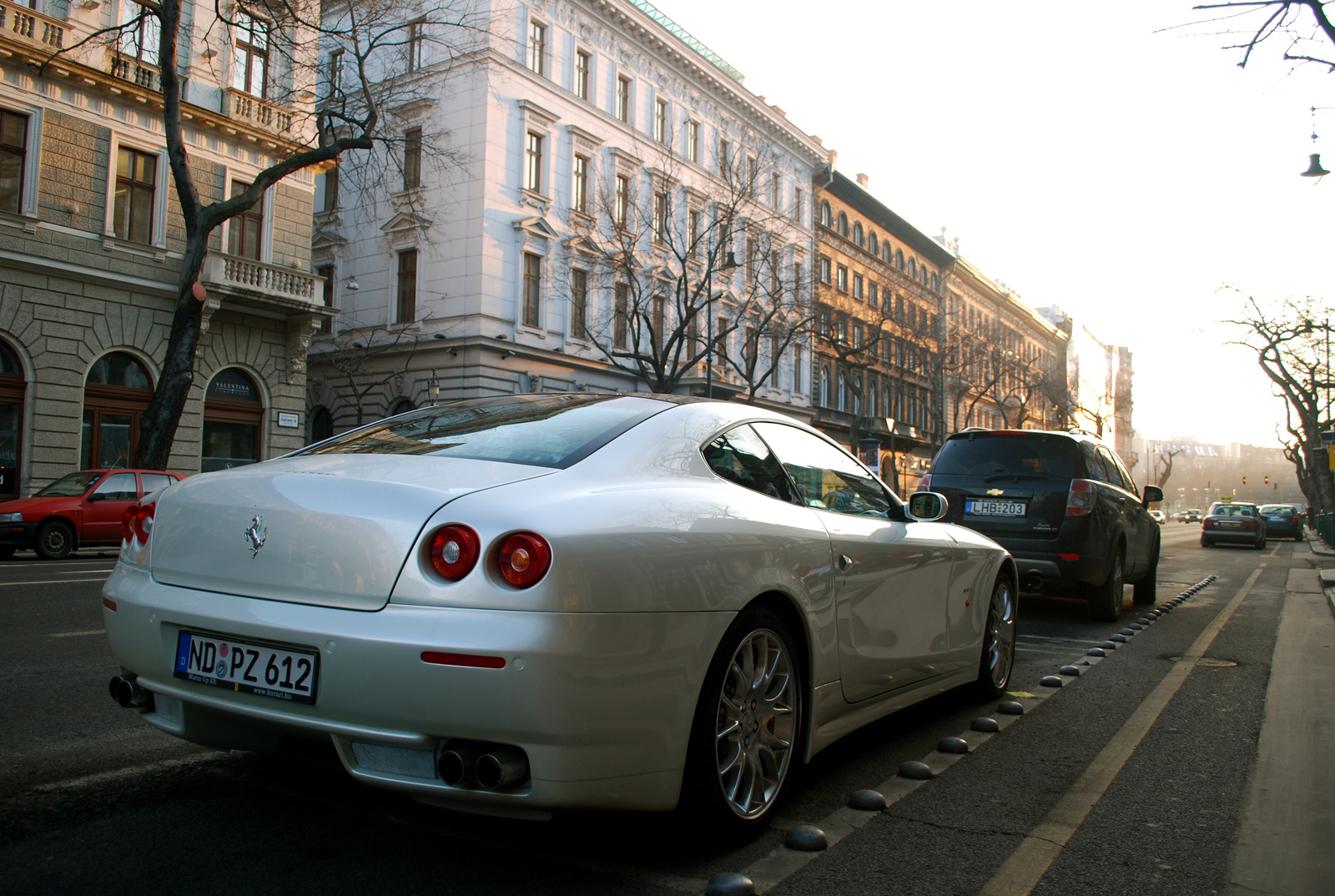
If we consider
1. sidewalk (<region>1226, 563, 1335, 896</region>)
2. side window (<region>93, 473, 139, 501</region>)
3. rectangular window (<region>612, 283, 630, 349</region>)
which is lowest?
sidewalk (<region>1226, 563, 1335, 896</region>)

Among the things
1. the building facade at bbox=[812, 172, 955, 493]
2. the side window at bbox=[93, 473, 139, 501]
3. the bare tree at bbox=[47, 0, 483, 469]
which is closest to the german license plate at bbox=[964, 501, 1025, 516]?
the bare tree at bbox=[47, 0, 483, 469]

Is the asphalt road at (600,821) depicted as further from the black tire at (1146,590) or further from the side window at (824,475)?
the black tire at (1146,590)

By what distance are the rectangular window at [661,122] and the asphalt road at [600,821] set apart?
109 ft

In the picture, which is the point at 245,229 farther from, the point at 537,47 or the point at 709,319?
the point at 709,319

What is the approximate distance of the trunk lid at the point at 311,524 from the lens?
8.64 feet

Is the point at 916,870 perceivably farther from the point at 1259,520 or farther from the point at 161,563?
the point at 1259,520

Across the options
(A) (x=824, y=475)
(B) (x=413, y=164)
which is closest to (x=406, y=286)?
(B) (x=413, y=164)

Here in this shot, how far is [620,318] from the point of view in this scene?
1356 inches

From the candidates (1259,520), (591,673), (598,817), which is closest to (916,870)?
(598,817)

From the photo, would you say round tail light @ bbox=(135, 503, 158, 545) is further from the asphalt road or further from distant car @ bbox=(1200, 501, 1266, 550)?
distant car @ bbox=(1200, 501, 1266, 550)

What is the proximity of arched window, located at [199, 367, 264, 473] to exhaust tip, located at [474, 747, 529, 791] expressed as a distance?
23.2 meters

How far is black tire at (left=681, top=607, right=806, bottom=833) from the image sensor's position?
290 cm

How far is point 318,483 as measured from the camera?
2.88 metres

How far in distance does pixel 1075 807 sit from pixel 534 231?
28.6 m
